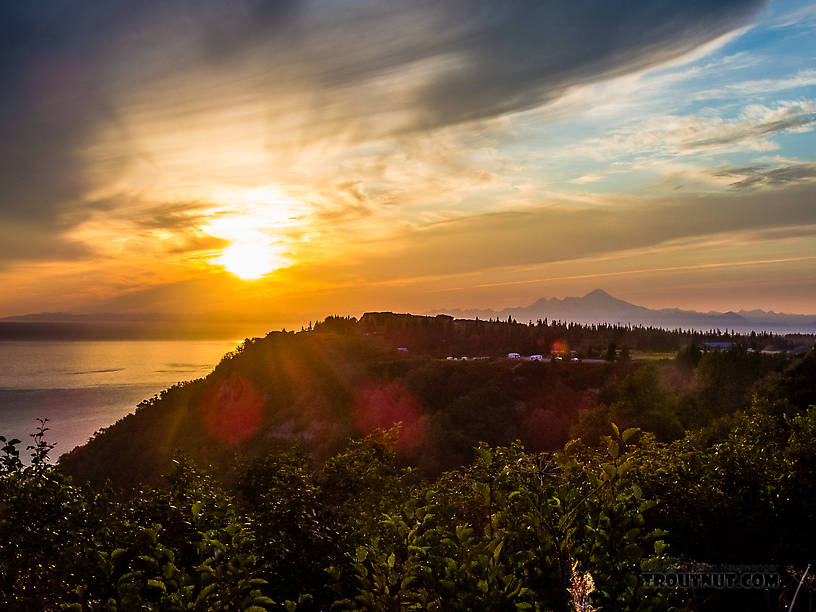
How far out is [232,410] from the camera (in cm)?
7219

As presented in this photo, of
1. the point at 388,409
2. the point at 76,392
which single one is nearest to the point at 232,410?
the point at 388,409

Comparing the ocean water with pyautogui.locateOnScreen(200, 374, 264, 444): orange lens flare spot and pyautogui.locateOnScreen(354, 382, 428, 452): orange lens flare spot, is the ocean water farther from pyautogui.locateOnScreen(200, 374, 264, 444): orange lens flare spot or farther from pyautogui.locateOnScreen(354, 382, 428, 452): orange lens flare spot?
pyautogui.locateOnScreen(354, 382, 428, 452): orange lens flare spot

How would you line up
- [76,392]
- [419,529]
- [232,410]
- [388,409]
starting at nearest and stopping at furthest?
[419,529] → [388,409] → [232,410] → [76,392]

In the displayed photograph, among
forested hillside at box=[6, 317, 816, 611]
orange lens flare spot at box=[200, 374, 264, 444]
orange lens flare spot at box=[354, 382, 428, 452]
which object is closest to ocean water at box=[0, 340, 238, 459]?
orange lens flare spot at box=[200, 374, 264, 444]

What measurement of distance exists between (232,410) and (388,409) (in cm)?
2373

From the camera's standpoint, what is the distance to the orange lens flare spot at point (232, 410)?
6731 cm

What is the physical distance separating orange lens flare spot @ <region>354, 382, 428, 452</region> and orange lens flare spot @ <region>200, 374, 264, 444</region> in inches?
556

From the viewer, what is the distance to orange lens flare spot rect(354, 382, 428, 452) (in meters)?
56.4

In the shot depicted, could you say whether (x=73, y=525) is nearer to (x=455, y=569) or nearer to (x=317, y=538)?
(x=317, y=538)

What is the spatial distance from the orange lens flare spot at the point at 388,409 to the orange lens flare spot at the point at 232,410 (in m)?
14.1

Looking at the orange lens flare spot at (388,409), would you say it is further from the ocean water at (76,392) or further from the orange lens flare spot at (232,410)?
the ocean water at (76,392)

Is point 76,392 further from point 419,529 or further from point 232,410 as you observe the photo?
point 419,529

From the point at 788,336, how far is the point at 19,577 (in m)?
108

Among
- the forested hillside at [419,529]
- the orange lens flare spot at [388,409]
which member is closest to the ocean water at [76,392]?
the orange lens flare spot at [388,409]
